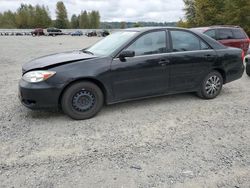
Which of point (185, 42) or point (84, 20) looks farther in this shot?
point (84, 20)

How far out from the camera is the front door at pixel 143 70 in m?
4.80

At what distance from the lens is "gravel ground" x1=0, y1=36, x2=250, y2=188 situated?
2.96m

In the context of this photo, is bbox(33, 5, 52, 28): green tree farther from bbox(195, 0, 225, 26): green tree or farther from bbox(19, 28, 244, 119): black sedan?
bbox(19, 28, 244, 119): black sedan

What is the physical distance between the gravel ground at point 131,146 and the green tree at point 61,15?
102066 millimetres

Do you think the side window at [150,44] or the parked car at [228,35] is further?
the parked car at [228,35]

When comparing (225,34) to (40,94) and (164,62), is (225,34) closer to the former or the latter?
(164,62)

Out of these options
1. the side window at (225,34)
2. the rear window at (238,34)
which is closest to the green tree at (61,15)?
the rear window at (238,34)

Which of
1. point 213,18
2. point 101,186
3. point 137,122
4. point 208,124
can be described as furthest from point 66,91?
point 213,18

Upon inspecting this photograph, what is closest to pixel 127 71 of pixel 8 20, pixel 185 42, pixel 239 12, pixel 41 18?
pixel 185 42

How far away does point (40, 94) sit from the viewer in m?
4.32

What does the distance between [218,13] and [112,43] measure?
4137 centimetres

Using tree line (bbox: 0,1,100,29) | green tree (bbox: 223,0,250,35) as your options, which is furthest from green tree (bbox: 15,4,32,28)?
green tree (bbox: 223,0,250,35)

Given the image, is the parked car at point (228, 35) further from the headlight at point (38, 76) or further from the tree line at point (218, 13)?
the tree line at point (218, 13)

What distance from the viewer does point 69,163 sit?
10.7ft
